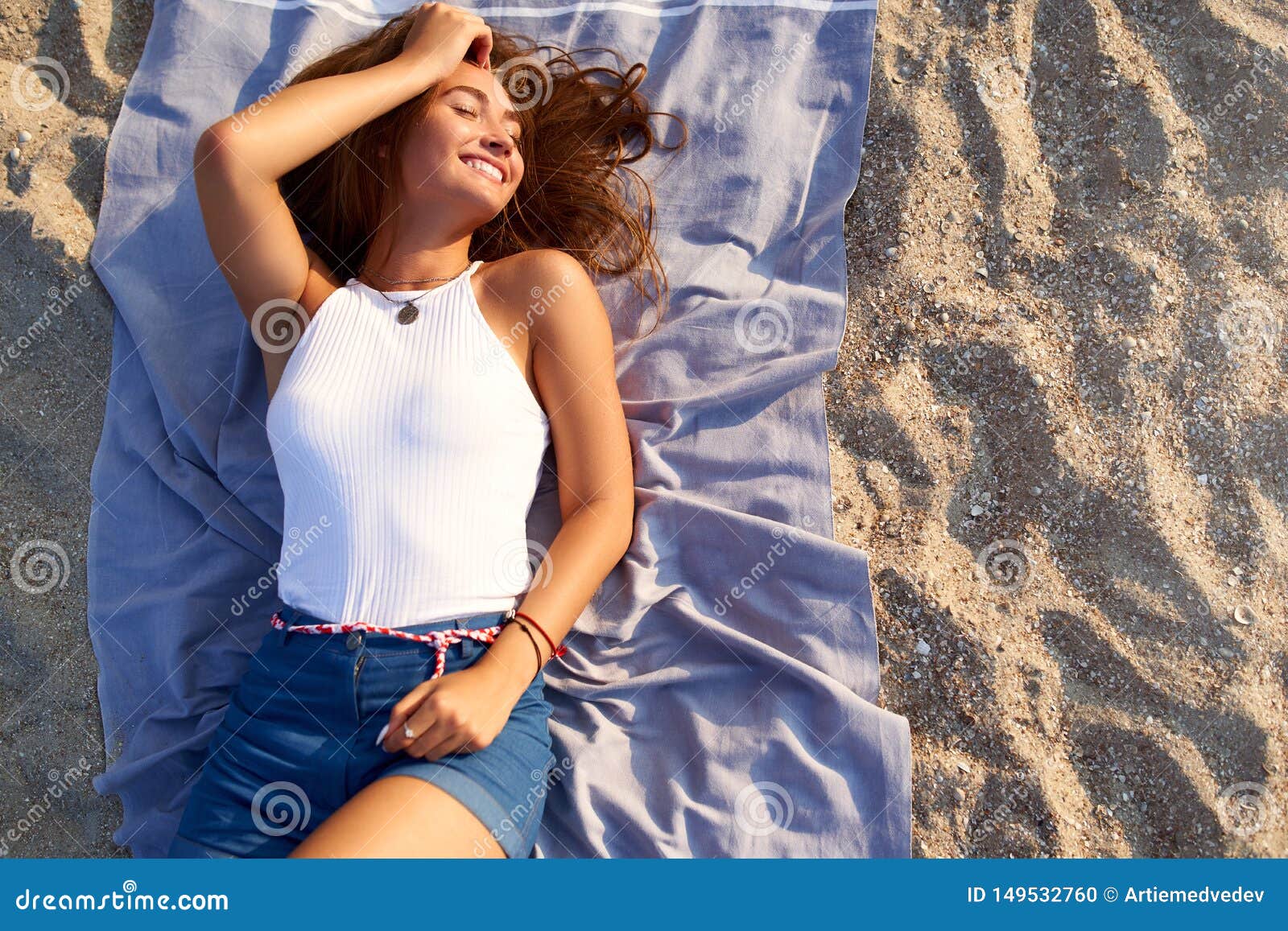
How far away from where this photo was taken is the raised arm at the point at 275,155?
2.21 meters

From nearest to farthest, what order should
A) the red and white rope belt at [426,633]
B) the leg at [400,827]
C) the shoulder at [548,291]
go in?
the leg at [400,827] < the red and white rope belt at [426,633] < the shoulder at [548,291]

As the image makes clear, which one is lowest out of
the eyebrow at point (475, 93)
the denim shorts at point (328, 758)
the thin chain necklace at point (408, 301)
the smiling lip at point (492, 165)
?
the denim shorts at point (328, 758)

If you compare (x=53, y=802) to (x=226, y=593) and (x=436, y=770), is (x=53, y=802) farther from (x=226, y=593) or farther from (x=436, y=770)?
(x=436, y=770)

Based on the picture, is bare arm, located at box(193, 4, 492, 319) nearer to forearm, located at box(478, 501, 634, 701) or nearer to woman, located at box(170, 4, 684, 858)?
woman, located at box(170, 4, 684, 858)

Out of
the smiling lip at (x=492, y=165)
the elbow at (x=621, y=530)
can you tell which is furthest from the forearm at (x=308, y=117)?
the elbow at (x=621, y=530)

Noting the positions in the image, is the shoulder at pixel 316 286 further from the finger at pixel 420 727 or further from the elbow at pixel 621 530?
the finger at pixel 420 727

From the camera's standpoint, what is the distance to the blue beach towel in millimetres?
2418

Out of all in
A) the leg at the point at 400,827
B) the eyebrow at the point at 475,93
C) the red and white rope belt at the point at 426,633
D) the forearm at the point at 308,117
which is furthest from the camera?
the eyebrow at the point at 475,93

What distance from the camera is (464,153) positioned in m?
2.39

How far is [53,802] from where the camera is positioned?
253 cm

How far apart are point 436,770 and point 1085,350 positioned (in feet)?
7.14

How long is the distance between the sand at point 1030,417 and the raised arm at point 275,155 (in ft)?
3.09

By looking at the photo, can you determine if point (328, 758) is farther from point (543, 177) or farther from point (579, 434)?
point (543, 177)

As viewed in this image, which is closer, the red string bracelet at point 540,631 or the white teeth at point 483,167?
the red string bracelet at point 540,631
